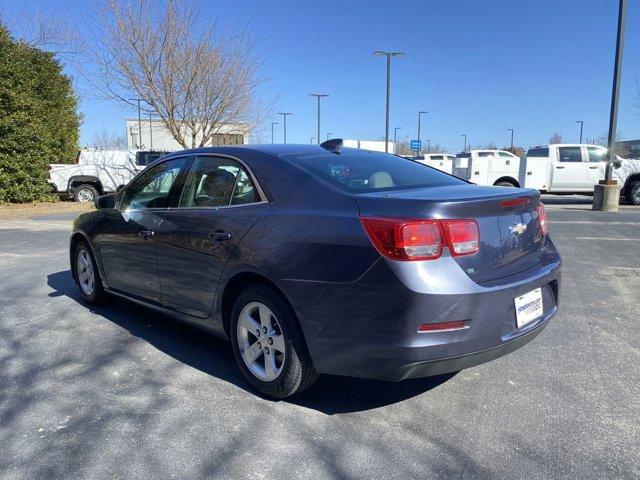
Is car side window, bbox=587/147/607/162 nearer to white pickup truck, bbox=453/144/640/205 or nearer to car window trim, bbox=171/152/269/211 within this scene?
white pickup truck, bbox=453/144/640/205

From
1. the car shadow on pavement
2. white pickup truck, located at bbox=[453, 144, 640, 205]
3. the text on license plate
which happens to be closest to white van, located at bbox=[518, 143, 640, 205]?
white pickup truck, located at bbox=[453, 144, 640, 205]

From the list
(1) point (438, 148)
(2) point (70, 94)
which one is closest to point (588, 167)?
(2) point (70, 94)

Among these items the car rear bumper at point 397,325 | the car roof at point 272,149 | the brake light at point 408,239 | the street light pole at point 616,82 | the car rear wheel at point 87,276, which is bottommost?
the car rear wheel at point 87,276

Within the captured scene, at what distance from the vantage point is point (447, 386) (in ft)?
11.4

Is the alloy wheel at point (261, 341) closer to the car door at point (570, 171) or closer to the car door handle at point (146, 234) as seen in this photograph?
the car door handle at point (146, 234)

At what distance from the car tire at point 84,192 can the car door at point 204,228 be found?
15.7m

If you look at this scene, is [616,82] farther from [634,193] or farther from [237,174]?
[237,174]

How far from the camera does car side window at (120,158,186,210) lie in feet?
13.9

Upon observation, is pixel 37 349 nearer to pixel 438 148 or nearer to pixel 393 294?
pixel 393 294

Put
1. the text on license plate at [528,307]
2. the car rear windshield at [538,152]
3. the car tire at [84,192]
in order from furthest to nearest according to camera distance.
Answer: the car tire at [84,192] < the car rear windshield at [538,152] < the text on license plate at [528,307]

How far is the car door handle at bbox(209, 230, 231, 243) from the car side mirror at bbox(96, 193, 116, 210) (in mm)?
1802

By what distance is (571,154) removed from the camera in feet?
55.6

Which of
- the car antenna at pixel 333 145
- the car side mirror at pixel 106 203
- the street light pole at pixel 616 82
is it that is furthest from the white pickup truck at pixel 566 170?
the car side mirror at pixel 106 203

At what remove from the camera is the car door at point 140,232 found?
416 centimetres
